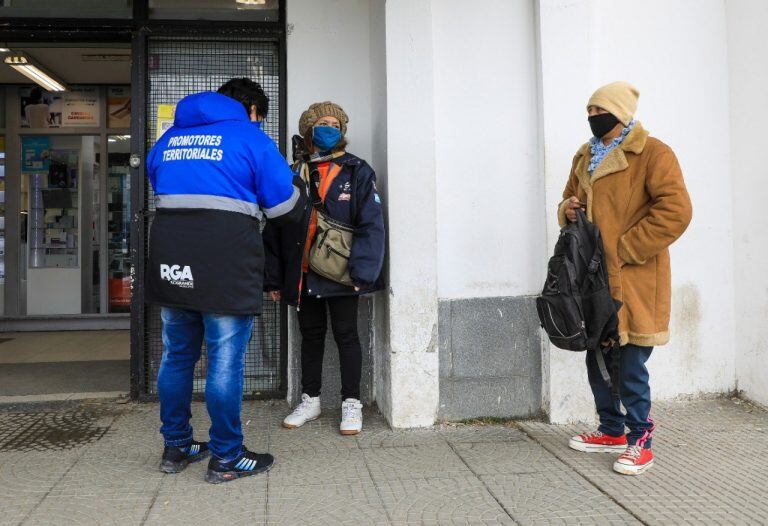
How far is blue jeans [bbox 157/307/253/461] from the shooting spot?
300cm

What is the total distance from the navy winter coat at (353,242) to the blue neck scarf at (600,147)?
118 centimetres

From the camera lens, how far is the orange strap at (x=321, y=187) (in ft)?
12.2

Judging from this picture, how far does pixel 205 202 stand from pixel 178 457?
1276 millimetres

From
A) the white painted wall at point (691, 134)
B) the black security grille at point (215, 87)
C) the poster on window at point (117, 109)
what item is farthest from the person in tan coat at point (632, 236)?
the poster on window at point (117, 109)

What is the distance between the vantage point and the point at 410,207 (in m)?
3.84

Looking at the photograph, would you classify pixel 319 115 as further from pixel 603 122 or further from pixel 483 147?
pixel 603 122

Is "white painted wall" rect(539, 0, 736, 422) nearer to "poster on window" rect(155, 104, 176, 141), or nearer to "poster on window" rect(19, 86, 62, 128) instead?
"poster on window" rect(155, 104, 176, 141)

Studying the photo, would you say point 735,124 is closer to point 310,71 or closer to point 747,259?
point 747,259

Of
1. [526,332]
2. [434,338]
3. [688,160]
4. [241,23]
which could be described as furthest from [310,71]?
[688,160]

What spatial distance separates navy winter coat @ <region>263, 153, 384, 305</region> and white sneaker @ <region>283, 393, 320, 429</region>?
→ 0.66 m

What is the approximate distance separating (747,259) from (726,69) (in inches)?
50.4

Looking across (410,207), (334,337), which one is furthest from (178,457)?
(410,207)

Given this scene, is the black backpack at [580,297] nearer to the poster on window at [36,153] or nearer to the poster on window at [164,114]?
the poster on window at [164,114]

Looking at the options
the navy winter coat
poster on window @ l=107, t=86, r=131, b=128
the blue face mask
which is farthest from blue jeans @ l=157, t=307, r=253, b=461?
poster on window @ l=107, t=86, r=131, b=128
